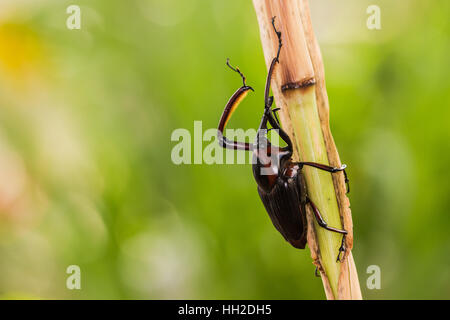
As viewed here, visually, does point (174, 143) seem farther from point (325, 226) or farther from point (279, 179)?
point (325, 226)

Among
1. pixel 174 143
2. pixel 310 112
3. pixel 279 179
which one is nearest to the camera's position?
pixel 310 112

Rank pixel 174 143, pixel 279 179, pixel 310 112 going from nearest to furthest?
1. pixel 310 112
2. pixel 279 179
3. pixel 174 143

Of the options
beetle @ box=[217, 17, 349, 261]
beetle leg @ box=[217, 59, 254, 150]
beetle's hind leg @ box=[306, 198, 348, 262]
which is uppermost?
beetle leg @ box=[217, 59, 254, 150]

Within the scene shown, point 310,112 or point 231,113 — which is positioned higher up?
point 231,113

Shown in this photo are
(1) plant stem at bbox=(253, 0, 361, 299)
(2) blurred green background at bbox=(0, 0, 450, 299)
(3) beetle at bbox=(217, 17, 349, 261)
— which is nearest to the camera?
(1) plant stem at bbox=(253, 0, 361, 299)

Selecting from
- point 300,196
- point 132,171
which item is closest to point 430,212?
point 300,196

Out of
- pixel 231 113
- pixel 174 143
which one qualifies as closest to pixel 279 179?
pixel 231 113

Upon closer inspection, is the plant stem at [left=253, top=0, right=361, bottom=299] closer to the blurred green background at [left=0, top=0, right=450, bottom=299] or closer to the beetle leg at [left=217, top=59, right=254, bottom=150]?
the beetle leg at [left=217, top=59, right=254, bottom=150]

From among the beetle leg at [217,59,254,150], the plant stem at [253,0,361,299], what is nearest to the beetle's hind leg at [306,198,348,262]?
the plant stem at [253,0,361,299]

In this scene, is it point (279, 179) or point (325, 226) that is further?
point (279, 179)
